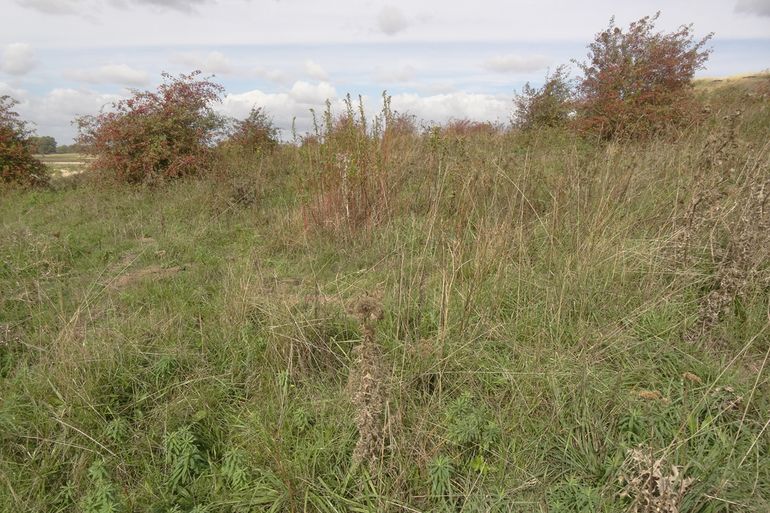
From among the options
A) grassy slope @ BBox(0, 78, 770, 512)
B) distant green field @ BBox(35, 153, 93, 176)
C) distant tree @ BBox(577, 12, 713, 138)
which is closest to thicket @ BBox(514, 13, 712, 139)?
distant tree @ BBox(577, 12, 713, 138)

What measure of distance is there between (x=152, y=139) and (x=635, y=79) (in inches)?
343

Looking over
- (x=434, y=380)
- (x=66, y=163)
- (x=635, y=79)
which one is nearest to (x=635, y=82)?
(x=635, y=79)

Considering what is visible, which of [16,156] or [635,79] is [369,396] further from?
[16,156]

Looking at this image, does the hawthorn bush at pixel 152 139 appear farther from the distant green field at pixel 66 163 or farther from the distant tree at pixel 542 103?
the distant tree at pixel 542 103

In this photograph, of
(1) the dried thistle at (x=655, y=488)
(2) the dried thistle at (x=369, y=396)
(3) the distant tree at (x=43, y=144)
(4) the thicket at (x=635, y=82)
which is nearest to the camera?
(1) the dried thistle at (x=655, y=488)

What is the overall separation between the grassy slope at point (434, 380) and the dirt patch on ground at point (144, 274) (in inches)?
9.7

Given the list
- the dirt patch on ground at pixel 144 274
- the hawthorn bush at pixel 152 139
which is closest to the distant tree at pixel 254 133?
the hawthorn bush at pixel 152 139

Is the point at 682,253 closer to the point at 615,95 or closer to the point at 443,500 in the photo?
the point at 443,500

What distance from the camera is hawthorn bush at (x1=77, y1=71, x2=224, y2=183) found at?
8.16 metres

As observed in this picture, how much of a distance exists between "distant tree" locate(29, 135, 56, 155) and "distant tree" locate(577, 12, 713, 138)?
37.1 ft

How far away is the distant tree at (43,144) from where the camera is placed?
9.61m

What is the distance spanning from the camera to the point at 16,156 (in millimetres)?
9125

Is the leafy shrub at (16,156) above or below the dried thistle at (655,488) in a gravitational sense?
above

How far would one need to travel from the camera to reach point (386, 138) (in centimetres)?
535
